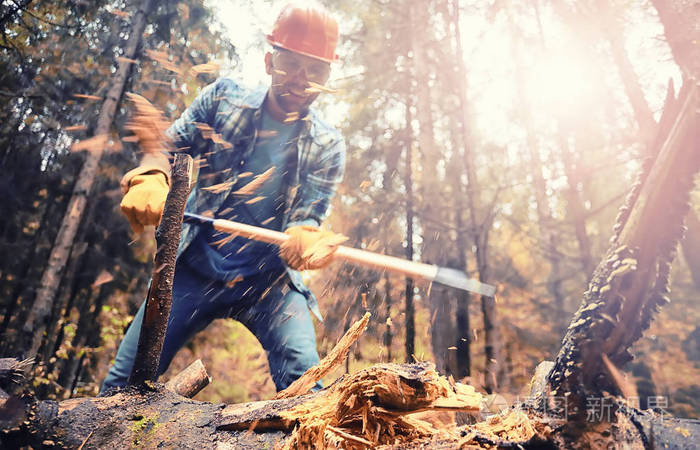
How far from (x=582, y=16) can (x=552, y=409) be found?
40.6 feet

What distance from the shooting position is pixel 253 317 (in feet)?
8.69

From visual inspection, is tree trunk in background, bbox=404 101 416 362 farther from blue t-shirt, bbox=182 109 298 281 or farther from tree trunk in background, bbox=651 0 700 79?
tree trunk in background, bbox=651 0 700 79

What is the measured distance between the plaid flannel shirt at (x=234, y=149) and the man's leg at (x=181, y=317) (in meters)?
0.52

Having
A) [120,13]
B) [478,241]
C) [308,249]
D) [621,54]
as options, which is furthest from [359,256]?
[621,54]

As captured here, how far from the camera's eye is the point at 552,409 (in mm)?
1286

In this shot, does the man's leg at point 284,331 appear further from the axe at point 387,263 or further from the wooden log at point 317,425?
the wooden log at point 317,425

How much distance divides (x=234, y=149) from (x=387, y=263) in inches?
55.8

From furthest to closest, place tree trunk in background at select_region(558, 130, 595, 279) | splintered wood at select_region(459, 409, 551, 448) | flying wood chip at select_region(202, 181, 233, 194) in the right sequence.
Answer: tree trunk in background at select_region(558, 130, 595, 279), flying wood chip at select_region(202, 181, 233, 194), splintered wood at select_region(459, 409, 551, 448)

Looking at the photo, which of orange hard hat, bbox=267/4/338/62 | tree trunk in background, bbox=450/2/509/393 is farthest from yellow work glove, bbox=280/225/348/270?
tree trunk in background, bbox=450/2/509/393

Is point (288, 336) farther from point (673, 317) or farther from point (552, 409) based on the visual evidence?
point (673, 317)

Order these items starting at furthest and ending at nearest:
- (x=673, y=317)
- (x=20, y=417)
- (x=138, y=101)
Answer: (x=673, y=317) < (x=138, y=101) < (x=20, y=417)

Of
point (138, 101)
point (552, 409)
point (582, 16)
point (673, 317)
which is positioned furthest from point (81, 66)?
point (673, 317)

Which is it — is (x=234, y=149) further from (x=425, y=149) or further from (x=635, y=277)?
(x=425, y=149)

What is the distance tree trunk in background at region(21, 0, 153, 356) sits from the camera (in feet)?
21.4
